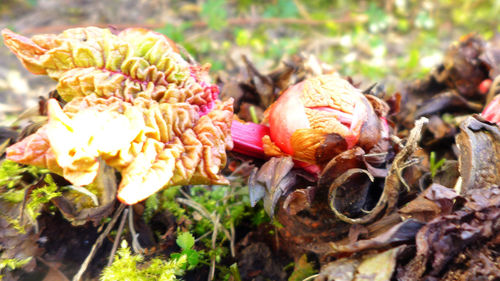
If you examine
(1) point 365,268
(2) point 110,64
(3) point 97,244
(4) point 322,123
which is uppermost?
(2) point 110,64

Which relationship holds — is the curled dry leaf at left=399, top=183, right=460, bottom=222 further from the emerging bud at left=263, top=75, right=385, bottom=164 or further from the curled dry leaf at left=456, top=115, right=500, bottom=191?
the emerging bud at left=263, top=75, right=385, bottom=164

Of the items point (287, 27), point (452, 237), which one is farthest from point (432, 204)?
point (287, 27)

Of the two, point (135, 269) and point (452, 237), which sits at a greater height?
point (452, 237)

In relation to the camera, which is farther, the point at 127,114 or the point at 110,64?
the point at 110,64

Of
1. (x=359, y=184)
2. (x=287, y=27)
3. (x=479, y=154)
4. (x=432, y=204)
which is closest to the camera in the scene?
(x=432, y=204)

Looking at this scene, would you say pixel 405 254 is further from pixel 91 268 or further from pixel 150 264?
pixel 91 268

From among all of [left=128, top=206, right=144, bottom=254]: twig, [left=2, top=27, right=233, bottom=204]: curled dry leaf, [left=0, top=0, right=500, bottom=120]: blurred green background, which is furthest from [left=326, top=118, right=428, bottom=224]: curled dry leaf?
[left=0, top=0, right=500, bottom=120]: blurred green background

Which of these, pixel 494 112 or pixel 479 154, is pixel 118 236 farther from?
pixel 494 112

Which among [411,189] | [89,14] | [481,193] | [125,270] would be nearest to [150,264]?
[125,270]
